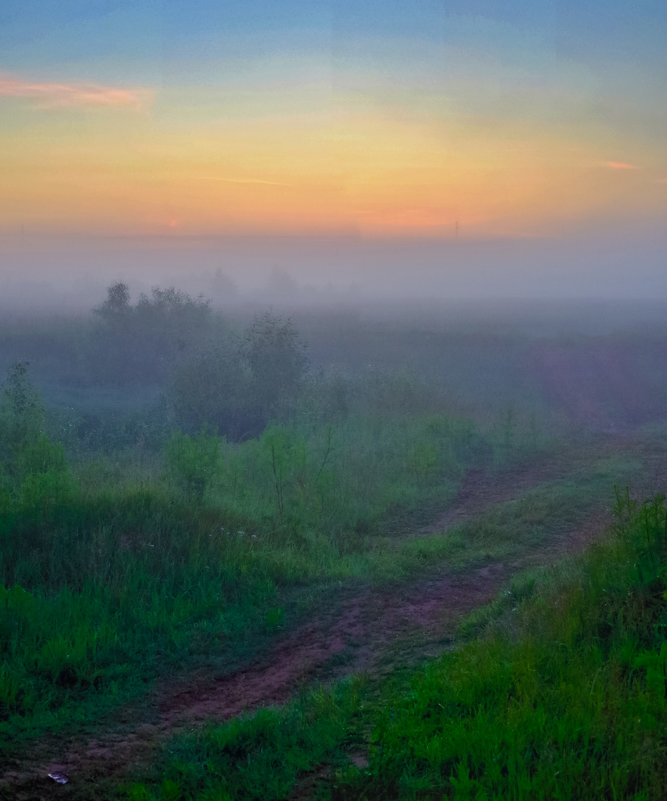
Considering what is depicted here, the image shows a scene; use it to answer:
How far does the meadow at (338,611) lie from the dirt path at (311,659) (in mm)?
29

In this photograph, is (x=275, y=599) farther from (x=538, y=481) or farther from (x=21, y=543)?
(x=538, y=481)

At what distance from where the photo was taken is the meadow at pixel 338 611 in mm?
4152

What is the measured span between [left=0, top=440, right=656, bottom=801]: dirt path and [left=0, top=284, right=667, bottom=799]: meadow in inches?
1.2

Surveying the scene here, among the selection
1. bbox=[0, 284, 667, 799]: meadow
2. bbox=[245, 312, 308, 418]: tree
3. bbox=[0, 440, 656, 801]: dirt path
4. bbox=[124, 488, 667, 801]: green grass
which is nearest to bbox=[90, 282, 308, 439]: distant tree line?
bbox=[245, 312, 308, 418]: tree

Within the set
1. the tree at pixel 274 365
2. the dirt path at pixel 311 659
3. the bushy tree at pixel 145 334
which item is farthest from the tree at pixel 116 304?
the dirt path at pixel 311 659

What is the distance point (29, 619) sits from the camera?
6285mm

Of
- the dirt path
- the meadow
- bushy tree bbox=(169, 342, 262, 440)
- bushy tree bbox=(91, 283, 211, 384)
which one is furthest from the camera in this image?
bushy tree bbox=(91, 283, 211, 384)

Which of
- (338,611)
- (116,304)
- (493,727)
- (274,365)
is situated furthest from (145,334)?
(493,727)

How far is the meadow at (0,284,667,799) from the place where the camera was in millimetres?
4152

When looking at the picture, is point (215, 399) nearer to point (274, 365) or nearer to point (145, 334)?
point (274, 365)

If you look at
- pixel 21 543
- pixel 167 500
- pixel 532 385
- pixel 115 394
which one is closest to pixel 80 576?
pixel 21 543

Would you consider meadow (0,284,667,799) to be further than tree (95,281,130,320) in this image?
No

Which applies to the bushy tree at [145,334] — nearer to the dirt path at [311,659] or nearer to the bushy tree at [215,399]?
the bushy tree at [215,399]

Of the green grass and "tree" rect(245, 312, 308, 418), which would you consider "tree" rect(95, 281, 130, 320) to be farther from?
the green grass
